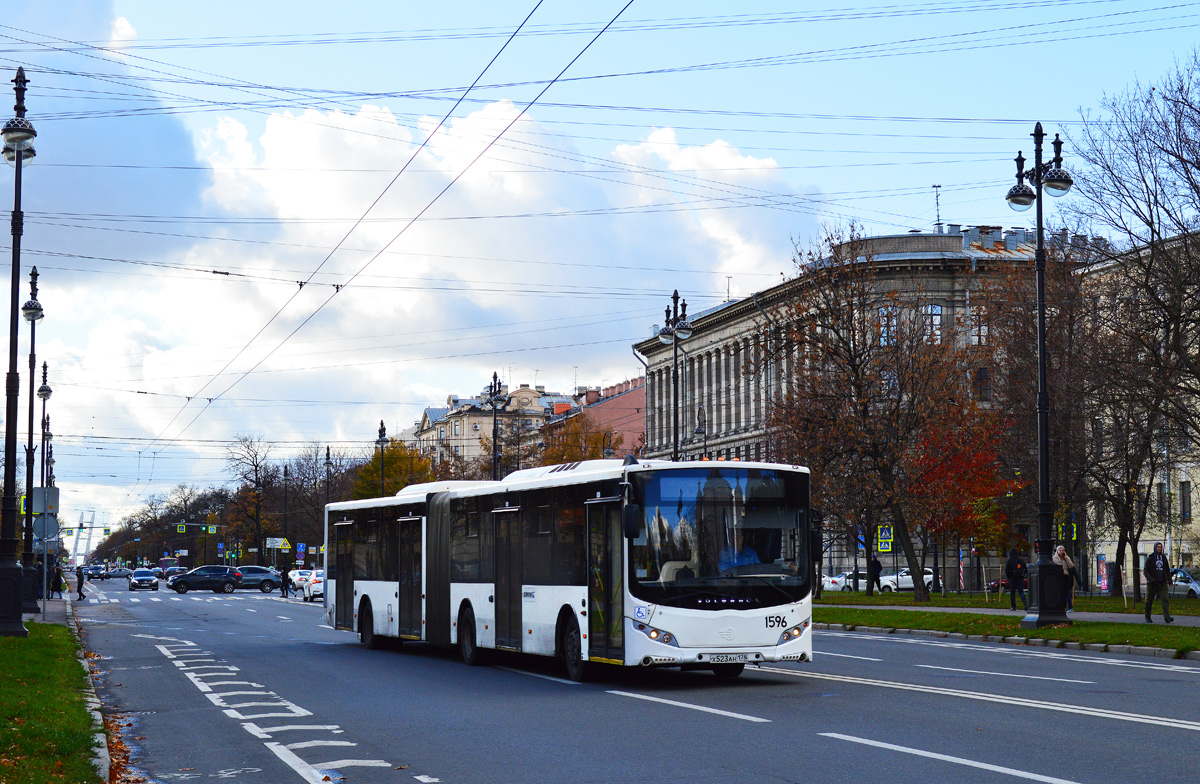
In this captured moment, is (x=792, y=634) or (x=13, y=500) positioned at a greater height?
(x=13, y=500)

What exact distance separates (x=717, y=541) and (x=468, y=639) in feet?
21.2

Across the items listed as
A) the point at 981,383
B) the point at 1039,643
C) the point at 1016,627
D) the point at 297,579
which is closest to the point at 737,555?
the point at 1039,643

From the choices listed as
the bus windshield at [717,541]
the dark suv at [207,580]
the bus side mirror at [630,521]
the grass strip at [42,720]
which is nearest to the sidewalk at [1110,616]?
the bus windshield at [717,541]

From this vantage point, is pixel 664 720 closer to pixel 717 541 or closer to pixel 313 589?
pixel 717 541

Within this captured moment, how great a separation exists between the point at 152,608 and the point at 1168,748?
4999cm

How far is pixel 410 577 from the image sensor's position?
25.3m

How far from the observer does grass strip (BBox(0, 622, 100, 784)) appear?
10.4m

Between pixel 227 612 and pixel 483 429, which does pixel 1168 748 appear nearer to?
pixel 227 612

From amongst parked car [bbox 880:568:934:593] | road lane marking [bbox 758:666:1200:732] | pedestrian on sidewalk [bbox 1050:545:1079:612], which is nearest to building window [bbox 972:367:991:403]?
parked car [bbox 880:568:934:593]

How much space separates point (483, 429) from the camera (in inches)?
7003

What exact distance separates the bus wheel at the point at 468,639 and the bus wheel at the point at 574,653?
355 centimetres

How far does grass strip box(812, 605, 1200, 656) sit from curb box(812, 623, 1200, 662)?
0.09 m

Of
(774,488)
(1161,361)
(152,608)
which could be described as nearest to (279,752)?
(774,488)

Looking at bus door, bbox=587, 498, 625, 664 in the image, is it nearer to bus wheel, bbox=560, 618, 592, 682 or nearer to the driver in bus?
bus wheel, bbox=560, 618, 592, 682
